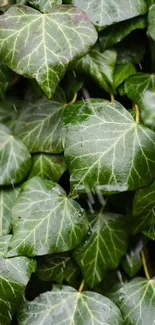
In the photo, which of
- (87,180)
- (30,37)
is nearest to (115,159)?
(87,180)

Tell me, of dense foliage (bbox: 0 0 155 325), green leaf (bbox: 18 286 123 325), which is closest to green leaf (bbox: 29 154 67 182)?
dense foliage (bbox: 0 0 155 325)

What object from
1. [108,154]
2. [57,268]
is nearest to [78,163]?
[108,154]

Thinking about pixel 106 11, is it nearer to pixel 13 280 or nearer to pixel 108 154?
pixel 108 154

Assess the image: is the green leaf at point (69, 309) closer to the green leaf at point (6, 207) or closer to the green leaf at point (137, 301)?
the green leaf at point (137, 301)

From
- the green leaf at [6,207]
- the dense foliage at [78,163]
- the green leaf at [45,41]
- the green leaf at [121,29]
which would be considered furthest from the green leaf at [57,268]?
the green leaf at [121,29]

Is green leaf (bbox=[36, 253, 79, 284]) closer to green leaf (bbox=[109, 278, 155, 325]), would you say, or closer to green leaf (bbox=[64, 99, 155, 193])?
green leaf (bbox=[109, 278, 155, 325])

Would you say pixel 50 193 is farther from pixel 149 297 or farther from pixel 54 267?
pixel 149 297
